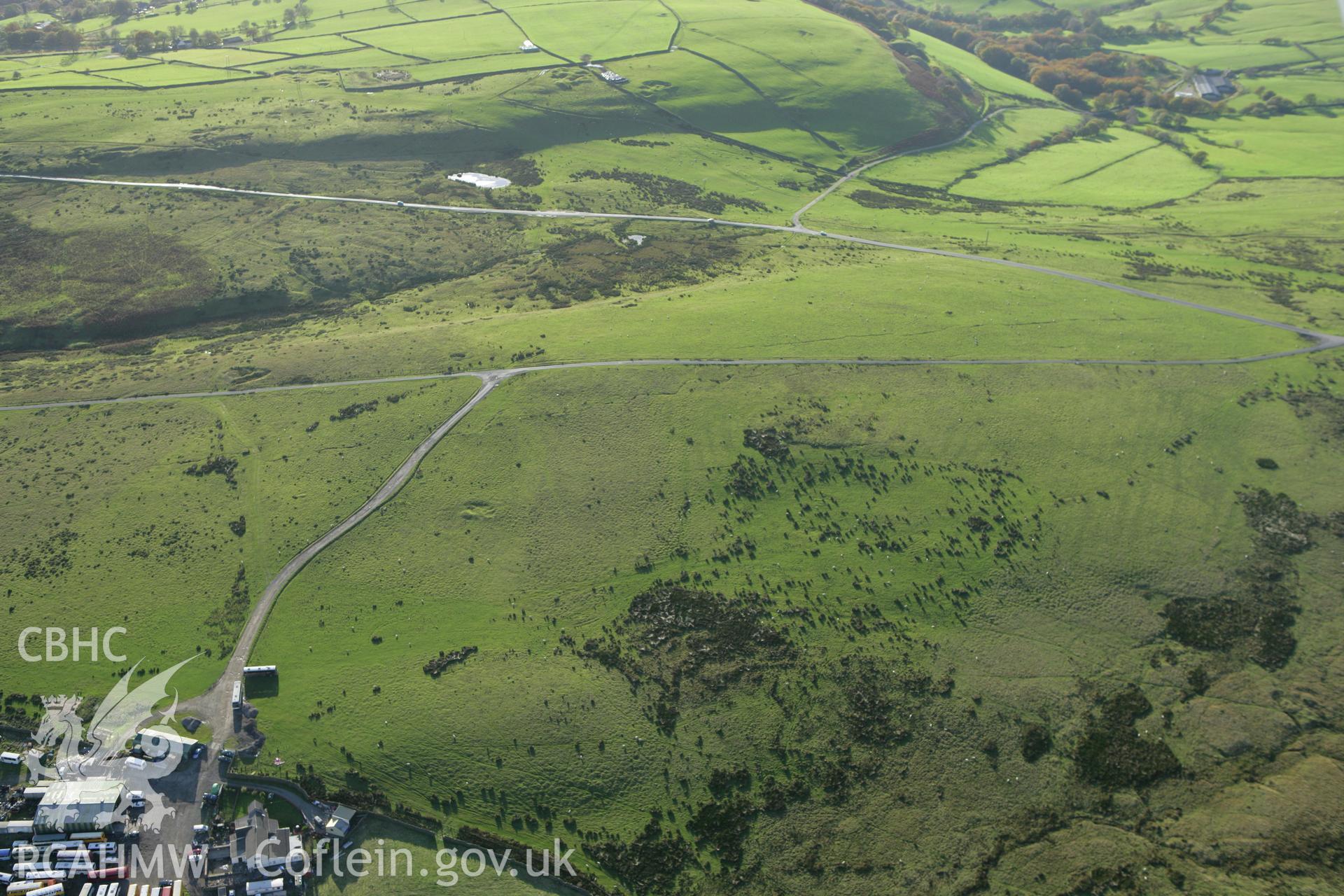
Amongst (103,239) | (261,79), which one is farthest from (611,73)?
(103,239)

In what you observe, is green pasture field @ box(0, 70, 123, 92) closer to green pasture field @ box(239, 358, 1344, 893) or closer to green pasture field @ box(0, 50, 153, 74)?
green pasture field @ box(0, 50, 153, 74)

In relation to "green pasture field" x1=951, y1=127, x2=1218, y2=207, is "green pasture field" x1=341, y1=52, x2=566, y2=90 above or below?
above

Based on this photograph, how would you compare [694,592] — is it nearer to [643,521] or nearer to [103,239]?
[643,521]

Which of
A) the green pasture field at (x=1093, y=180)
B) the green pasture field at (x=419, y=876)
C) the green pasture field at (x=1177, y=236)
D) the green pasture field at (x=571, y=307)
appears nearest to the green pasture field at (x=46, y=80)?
the green pasture field at (x=571, y=307)

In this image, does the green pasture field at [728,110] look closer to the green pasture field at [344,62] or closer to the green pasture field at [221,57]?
the green pasture field at [344,62]

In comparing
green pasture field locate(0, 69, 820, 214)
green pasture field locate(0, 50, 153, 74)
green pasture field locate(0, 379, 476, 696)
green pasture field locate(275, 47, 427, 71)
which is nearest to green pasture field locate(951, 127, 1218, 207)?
green pasture field locate(0, 69, 820, 214)
